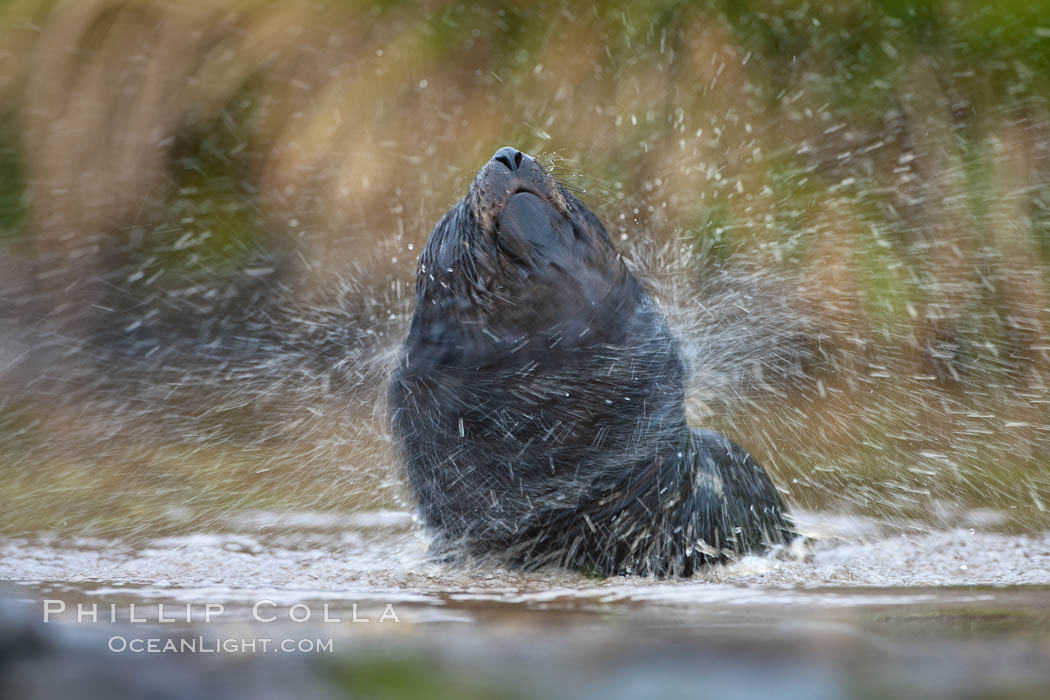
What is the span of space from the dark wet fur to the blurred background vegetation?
2.58 m

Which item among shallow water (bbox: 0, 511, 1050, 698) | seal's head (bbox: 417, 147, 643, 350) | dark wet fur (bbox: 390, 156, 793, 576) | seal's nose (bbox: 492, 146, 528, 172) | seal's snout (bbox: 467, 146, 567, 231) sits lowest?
shallow water (bbox: 0, 511, 1050, 698)

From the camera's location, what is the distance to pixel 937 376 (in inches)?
270

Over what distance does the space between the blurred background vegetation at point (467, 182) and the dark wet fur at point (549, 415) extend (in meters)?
2.58

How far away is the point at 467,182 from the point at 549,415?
3628mm

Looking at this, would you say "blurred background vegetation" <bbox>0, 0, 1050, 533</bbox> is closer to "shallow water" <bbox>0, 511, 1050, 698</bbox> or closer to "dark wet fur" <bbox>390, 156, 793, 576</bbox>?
"shallow water" <bbox>0, 511, 1050, 698</bbox>

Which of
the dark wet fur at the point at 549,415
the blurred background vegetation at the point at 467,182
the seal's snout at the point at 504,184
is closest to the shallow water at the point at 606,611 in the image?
the dark wet fur at the point at 549,415

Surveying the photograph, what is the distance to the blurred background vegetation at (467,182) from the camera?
6.63 metres

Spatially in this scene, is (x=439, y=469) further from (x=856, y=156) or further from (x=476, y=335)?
(x=856, y=156)

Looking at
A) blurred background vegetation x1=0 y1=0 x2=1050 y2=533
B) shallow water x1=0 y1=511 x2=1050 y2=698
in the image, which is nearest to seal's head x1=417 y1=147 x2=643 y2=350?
shallow water x1=0 y1=511 x2=1050 y2=698

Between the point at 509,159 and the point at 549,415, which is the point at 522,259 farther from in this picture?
the point at 549,415

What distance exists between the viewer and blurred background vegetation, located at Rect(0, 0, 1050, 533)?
6629mm

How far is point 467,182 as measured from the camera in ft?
22.7

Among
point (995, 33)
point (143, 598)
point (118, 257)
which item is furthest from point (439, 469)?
point (995, 33)

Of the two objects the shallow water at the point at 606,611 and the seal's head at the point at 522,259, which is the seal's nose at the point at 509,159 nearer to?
the seal's head at the point at 522,259
